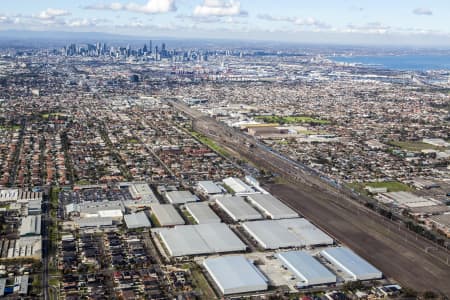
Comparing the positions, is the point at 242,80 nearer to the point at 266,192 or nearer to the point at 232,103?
the point at 232,103

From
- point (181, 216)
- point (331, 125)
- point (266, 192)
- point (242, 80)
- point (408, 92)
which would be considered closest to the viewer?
point (181, 216)

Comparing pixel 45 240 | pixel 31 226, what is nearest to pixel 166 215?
pixel 45 240

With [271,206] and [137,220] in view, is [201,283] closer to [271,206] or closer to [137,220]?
[137,220]

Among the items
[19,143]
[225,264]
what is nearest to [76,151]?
[19,143]

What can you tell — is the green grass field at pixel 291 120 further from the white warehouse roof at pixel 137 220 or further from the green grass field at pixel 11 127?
the white warehouse roof at pixel 137 220

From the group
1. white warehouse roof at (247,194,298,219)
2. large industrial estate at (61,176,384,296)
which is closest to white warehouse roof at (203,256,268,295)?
large industrial estate at (61,176,384,296)

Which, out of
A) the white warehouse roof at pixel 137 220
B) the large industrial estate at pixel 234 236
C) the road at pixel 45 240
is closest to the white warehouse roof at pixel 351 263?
the large industrial estate at pixel 234 236
